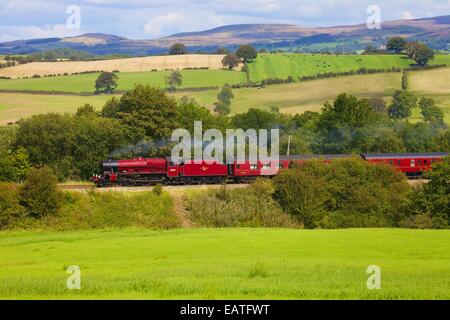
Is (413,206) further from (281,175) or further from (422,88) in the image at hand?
(422,88)

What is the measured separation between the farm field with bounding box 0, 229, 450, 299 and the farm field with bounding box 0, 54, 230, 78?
375 ft

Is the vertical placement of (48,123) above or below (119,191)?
above

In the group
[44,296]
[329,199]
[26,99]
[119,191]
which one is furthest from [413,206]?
[26,99]

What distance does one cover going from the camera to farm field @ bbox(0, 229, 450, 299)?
836 inches

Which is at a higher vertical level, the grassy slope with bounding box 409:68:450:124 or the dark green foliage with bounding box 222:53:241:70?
the dark green foliage with bounding box 222:53:241:70

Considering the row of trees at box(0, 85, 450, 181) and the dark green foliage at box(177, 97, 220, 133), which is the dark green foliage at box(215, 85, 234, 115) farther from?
the dark green foliage at box(177, 97, 220, 133)

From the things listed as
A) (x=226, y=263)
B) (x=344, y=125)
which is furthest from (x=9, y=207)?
(x=344, y=125)

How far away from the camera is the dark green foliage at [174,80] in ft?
444

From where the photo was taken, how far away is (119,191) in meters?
53.5

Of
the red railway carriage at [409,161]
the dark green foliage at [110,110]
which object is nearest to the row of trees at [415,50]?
the dark green foliage at [110,110]

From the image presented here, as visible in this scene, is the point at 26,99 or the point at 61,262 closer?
the point at 61,262

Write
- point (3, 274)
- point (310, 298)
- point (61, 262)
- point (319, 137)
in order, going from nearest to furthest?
point (310, 298) → point (3, 274) → point (61, 262) → point (319, 137)

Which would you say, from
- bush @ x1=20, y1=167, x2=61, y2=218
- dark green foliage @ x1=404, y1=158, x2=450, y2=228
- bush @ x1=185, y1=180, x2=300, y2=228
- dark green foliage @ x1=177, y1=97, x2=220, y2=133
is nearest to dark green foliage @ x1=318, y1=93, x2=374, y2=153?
dark green foliage @ x1=177, y1=97, x2=220, y2=133

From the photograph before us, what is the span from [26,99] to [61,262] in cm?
8948
